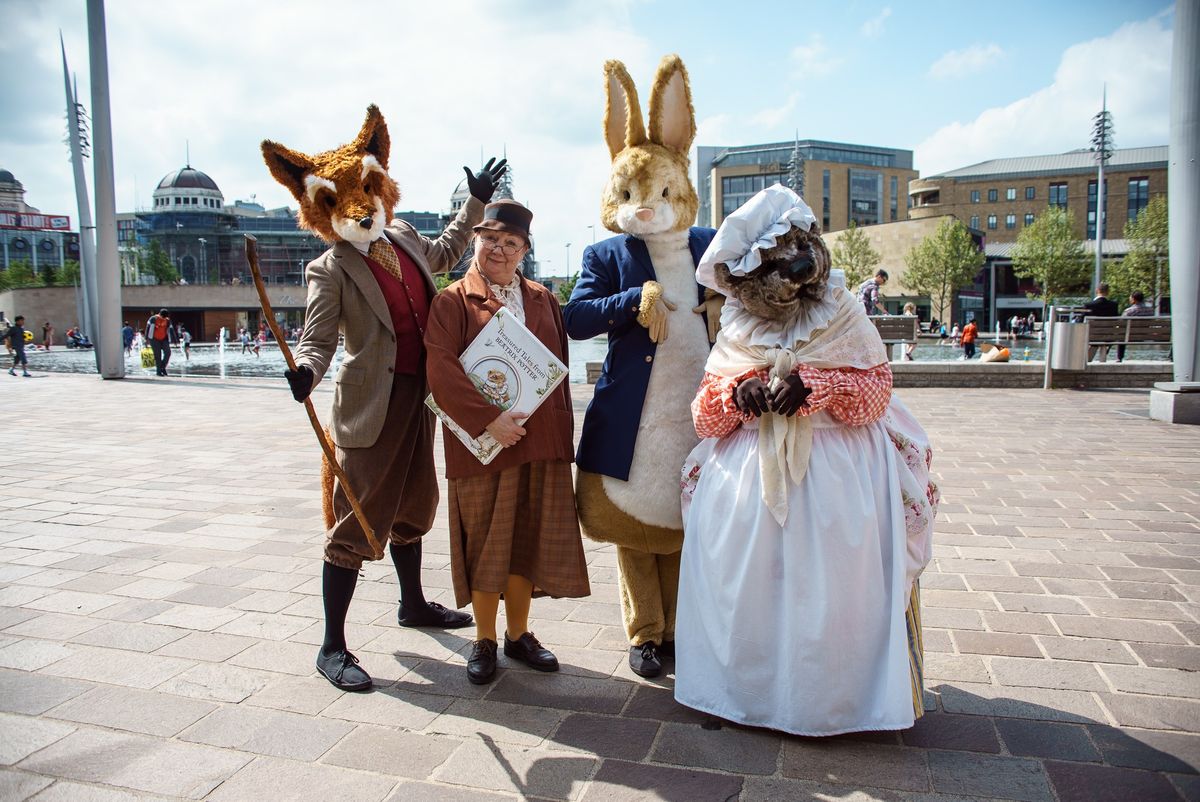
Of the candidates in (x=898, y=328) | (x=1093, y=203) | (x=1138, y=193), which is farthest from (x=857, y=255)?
(x=898, y=328)

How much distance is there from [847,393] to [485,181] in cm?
210

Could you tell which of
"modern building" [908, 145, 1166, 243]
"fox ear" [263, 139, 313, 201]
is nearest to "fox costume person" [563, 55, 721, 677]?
"fox ear" [263, 139, 313, 201]

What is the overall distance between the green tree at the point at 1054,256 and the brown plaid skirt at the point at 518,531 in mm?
62145

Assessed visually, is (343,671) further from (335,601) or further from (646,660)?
(646,660)

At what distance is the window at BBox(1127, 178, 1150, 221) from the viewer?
257 feet

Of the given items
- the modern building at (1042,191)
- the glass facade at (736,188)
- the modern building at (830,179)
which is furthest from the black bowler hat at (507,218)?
the glass facade at (736,188)

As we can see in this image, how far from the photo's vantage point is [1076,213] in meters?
79.4

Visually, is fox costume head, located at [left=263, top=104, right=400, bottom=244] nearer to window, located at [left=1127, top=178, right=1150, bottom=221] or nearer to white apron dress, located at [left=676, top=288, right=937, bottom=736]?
white apron dress, located at [left=676, top=288, right=937, bottom=736]

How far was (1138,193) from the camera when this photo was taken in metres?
78.6

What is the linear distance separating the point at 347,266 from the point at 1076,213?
92.2m

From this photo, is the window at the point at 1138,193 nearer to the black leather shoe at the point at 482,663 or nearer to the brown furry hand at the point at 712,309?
the brown furry hand at the point at 712,309

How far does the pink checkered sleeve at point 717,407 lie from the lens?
2775 mm

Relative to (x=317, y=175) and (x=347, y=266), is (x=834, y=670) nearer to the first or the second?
(x=347, y=266)

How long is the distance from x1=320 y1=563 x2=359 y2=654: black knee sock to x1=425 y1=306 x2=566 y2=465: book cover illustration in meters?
0.79
